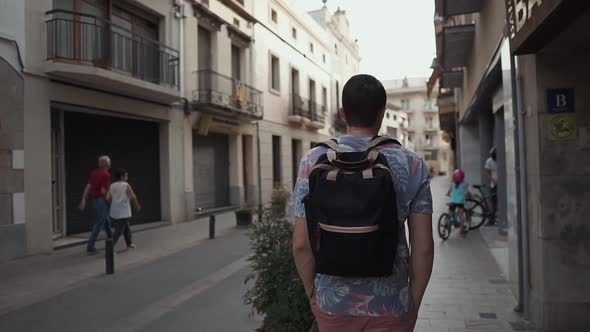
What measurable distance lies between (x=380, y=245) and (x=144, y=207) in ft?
40.1

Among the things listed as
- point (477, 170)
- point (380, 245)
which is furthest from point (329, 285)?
point (477, 170)

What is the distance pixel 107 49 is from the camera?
10.7 metres

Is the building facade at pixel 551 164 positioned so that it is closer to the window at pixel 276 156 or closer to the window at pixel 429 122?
the window at pixel 276 156

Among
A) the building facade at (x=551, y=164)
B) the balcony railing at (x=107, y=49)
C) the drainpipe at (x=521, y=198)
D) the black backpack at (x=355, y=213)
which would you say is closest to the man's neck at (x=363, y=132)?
the black backpack at (x=355, y=213)

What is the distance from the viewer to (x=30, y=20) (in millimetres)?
8758

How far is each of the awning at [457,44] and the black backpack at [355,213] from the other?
8350 millimetres

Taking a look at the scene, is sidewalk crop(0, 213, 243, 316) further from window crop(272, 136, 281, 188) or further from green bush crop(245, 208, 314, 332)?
window crop(272, 136, 281, 188)

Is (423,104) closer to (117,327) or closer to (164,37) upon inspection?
(164,37)

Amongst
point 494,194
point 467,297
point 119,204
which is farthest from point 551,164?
point 119,204

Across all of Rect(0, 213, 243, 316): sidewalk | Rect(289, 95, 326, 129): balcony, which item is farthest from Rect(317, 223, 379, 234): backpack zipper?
Rect(289, 95, 326, 129): balcony

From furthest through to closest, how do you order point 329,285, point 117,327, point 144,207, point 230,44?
point 230,44
point 144,207
point 117,327
point 329,285

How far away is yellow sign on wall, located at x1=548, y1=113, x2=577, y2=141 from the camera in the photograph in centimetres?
377

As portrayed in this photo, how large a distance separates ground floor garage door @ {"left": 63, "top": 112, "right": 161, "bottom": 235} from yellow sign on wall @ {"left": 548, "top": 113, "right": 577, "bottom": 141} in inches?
388

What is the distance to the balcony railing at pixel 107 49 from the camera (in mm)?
9297
